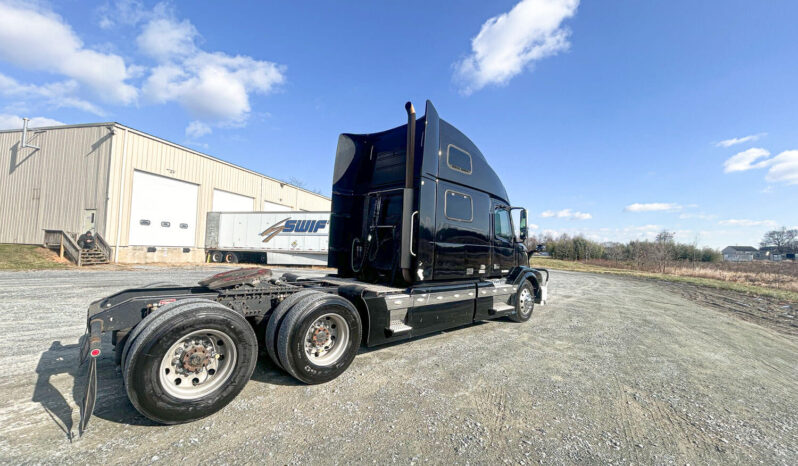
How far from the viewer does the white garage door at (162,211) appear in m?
20.7

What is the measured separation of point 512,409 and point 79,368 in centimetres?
484

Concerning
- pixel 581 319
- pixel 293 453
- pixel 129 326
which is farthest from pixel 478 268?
pixel 129 326

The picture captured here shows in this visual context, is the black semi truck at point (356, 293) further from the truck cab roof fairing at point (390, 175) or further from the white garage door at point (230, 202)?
the white garage door at point (230, 202)

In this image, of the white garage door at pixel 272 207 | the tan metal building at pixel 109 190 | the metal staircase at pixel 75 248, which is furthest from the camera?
the white garage door at pixel 272 207

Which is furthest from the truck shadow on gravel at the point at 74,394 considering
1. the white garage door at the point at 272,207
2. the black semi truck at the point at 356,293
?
the white garage door at the point at 272,207

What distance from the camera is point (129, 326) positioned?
3.06 m

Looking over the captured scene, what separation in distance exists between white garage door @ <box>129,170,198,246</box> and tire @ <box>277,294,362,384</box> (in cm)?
2312

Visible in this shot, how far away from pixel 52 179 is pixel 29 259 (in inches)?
281

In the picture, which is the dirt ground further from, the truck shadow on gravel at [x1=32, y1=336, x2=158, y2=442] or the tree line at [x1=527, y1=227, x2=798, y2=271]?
the tree line at [x1=527, y1=227, x2=798, y2=271]

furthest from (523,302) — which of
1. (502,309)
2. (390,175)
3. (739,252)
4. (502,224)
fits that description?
(739,252)

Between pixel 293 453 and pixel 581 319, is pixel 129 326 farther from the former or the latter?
pixel 581 319

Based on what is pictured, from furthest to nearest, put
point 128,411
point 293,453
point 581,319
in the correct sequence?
→ 1. point 581,319
2. point 128,411
3. point 293,453

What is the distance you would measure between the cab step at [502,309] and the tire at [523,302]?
368 millimetres

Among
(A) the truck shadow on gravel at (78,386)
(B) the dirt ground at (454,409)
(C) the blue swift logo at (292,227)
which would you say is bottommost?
(B) the dirt ground at (454,409)
